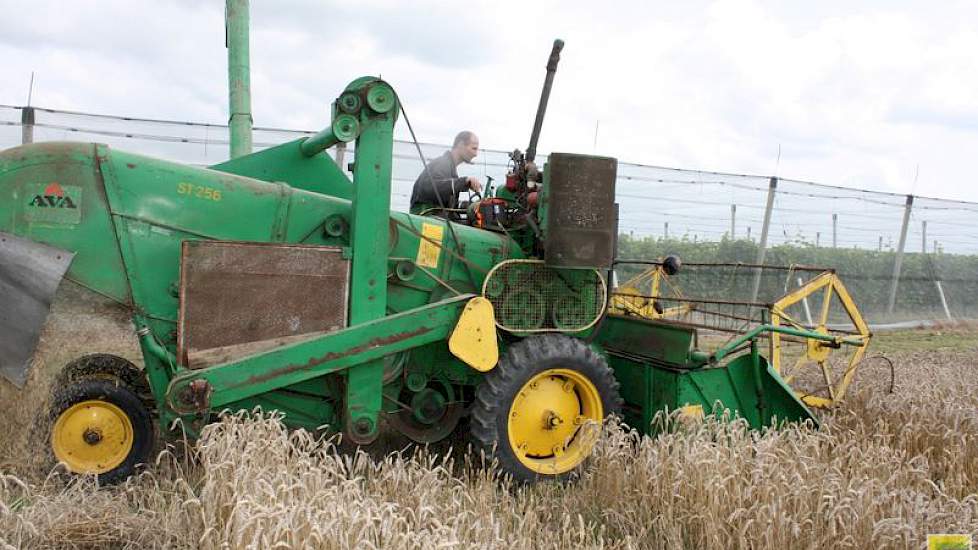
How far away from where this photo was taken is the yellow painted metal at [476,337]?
170 inches

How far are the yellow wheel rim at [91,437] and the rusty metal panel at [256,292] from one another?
53 centimetres

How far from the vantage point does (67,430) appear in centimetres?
390

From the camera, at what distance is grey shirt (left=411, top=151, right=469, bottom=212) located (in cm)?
576

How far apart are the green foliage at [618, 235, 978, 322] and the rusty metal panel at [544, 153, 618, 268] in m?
7.18

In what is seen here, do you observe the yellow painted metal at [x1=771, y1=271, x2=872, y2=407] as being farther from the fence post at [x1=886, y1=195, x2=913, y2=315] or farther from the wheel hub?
the fence post at [x1=886, y1=195, x2=913, y2=315]

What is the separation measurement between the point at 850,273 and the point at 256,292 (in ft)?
40.7

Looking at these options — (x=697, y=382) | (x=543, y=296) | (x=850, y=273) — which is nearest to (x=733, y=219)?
(x=850, y=273)

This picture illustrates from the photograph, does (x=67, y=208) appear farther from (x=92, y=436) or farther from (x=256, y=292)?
(x=92, y=436)

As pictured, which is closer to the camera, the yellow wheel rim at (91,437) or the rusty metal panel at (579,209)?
the yellow wheel rim at (91,437)

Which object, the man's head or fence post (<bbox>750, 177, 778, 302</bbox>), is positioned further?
fence post (<bbox>750, 177, 778, 302</bbox>)

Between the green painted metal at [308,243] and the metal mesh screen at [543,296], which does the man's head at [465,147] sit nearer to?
the green painted metal at [308,243]

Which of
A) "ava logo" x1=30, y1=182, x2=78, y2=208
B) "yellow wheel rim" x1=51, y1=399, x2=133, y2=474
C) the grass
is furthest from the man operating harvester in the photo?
the grass

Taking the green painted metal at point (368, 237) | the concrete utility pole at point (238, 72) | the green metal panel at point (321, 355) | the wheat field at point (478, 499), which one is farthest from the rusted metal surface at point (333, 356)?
the concrete utility pole at point (238, 72)

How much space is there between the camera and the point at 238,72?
23.8 feet
